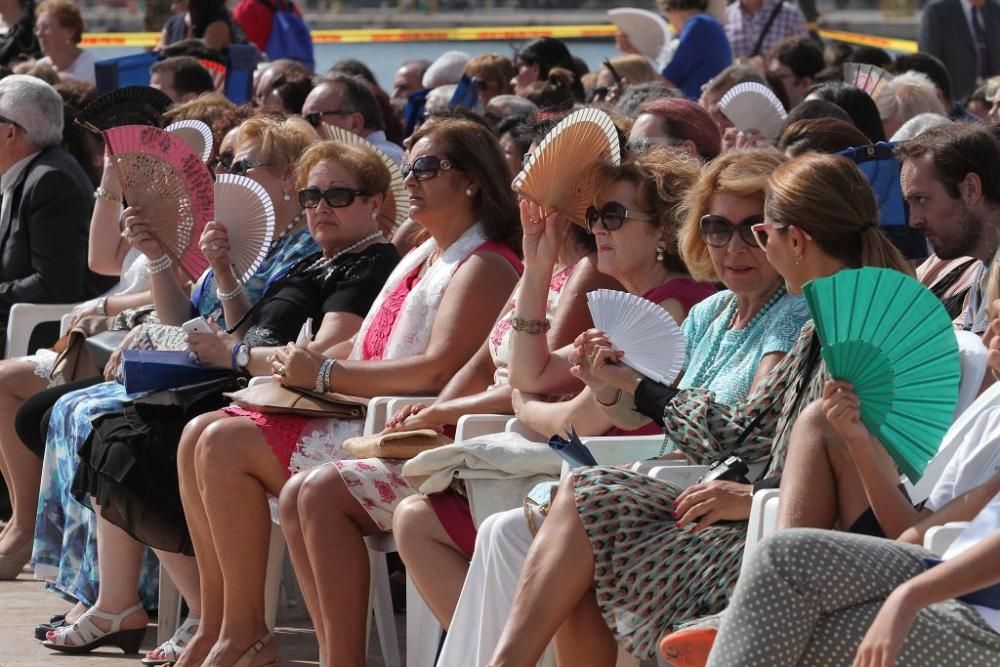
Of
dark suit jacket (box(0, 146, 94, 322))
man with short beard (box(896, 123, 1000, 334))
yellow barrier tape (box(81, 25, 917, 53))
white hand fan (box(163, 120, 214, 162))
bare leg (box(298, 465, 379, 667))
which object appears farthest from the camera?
yellow barrier tape (box(81, 25, 917, 53))

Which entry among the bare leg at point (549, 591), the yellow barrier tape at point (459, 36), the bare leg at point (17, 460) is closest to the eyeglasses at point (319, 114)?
the bare leg at point (17, 460)

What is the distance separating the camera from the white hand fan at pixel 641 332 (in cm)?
430

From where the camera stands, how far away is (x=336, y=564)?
479cm

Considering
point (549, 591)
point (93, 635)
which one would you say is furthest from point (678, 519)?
point (93, 635)

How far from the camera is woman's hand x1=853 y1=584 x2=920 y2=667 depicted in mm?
3076

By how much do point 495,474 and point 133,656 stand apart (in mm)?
1817

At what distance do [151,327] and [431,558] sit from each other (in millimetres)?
2066

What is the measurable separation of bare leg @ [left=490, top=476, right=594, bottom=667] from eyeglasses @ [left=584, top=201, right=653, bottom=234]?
40.5 inches

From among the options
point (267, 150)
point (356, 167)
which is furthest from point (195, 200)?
point (356, 167)

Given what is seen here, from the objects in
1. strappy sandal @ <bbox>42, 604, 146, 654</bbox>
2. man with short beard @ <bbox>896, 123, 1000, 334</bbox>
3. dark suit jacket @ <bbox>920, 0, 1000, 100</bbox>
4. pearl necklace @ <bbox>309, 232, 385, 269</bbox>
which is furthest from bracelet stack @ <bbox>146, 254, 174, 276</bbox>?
dark suit jacket @ <bbox>920, 0, 1000, 100</bbox>

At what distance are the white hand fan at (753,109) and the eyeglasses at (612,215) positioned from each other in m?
2.06

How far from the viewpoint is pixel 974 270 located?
4.53 meters

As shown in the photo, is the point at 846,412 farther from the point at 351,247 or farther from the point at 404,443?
the point at 351,247

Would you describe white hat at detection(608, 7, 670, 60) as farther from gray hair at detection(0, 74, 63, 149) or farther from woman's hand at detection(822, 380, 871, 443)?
woman's hand at detection(822, 380, 871, 443)
